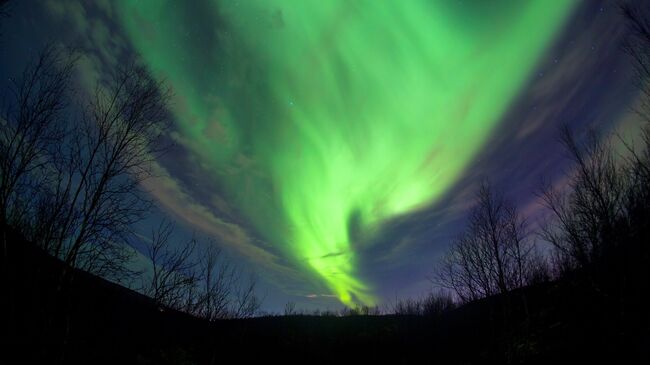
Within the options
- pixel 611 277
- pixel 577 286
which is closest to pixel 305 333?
pixel 577 286

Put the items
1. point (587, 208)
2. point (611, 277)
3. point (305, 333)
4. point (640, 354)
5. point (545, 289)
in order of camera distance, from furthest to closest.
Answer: point (305, 333), point (587, 208), point (545, 289), point (611, 277), point (640, 354)

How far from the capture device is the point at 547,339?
37.3ft

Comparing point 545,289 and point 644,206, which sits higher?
point 644,206

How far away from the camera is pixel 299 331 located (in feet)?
A: 101

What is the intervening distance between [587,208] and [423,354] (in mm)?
15494

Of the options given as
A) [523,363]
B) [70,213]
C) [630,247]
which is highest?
[630,247]

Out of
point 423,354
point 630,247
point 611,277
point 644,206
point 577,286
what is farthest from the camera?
point 423,354

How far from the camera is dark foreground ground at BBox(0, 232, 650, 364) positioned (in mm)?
8953

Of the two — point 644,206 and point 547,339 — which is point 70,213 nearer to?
point 547,339

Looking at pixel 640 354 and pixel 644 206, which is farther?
pixel 644 206

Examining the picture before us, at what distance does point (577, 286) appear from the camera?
13922 millimetres

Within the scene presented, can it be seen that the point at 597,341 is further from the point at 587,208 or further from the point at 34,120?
the point at 34,120

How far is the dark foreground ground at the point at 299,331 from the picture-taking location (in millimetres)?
8953

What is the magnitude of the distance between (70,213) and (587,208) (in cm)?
2863
